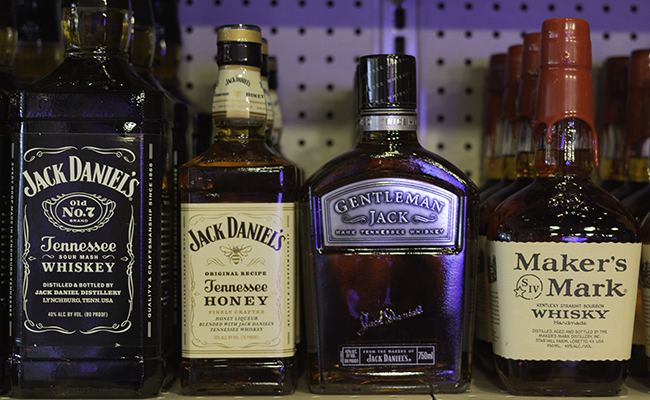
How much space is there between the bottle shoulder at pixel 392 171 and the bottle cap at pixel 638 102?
418 millimetres

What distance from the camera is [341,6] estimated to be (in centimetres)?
136

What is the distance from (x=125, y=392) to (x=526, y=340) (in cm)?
58

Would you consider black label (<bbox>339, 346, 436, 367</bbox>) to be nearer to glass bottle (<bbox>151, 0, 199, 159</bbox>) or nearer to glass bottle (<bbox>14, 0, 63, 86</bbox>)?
glass bottle (<bbox>151, 0, 199, 159</bbox>)

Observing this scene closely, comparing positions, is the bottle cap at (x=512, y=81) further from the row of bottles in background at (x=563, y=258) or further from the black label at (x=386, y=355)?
the black label at (x=386, y=355)

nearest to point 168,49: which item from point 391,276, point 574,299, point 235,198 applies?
point 235,198

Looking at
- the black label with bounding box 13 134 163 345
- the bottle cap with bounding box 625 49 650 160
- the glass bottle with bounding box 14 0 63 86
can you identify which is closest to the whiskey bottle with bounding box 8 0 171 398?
the black label with bounding box 13 134 163 345

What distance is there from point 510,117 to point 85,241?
0.84m

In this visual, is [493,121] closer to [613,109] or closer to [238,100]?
[613,109]

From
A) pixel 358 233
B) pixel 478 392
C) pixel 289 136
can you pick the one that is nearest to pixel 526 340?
pixel 478 392

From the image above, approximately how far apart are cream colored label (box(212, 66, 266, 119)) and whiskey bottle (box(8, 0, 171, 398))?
0.09 meters

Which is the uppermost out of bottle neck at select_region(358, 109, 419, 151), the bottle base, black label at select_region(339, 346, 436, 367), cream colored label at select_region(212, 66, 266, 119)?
cream colored label at select_region(212, 66, 266, 119)

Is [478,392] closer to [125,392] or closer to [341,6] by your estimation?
[125,392]

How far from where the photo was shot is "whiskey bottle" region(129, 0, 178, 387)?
3.04ft
